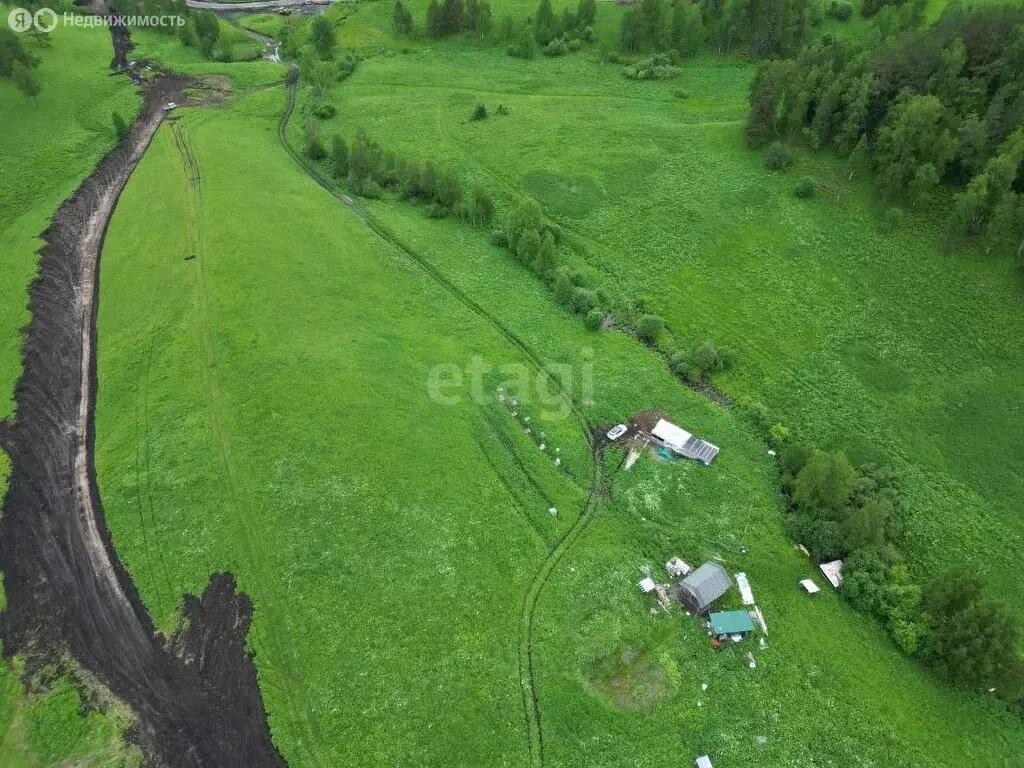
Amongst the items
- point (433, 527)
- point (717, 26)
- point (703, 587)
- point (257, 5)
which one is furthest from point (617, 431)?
point (257, 5)

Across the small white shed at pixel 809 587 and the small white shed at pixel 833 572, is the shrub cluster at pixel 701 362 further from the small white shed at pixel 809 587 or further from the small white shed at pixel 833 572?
the small white shed at pixel 809 587

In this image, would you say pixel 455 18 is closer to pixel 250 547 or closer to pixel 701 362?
pixel 701 362

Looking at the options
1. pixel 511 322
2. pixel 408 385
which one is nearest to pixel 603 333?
pixel 511 322

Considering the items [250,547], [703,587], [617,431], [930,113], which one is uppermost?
[930,113]

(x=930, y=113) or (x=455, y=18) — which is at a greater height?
(x=455, y=18)

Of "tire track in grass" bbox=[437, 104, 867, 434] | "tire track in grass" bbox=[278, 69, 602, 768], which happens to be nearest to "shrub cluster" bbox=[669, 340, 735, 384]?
"tire track in grass" bbox=[437, 104, 867, 434]
